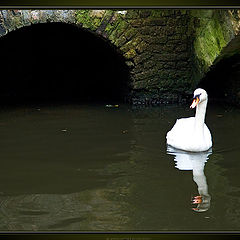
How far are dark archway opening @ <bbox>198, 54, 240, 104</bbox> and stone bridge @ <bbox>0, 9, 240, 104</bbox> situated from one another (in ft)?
0.42

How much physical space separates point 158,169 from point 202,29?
392 cm

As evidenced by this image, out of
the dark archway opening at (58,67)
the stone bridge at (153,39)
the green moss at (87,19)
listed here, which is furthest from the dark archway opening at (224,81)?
the green moss at (87,19)

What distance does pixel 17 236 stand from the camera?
140 centimetres

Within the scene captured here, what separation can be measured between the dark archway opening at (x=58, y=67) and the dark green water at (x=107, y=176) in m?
2.28

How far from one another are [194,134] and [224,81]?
128 inches

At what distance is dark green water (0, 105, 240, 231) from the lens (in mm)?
3195

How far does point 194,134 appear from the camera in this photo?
17.3 feet

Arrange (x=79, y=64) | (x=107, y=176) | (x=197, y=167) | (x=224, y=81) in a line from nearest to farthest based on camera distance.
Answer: (x=107, y=176), (x=197, y=167), (x=224, y=81), (x=79, y=64)

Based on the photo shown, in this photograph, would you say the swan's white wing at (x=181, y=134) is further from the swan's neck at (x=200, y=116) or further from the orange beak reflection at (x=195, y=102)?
the orange beak reflection at (x=195, y=102)

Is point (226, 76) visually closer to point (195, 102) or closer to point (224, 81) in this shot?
point (224, 81)

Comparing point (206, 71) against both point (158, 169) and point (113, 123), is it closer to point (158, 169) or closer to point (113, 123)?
point (113, 123)

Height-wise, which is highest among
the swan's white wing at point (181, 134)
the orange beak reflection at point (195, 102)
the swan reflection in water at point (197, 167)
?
the orange beak reflection at point (195, 102)

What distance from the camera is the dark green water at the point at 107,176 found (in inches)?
126

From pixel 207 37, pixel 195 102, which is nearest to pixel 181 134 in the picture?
pixel 195 102
